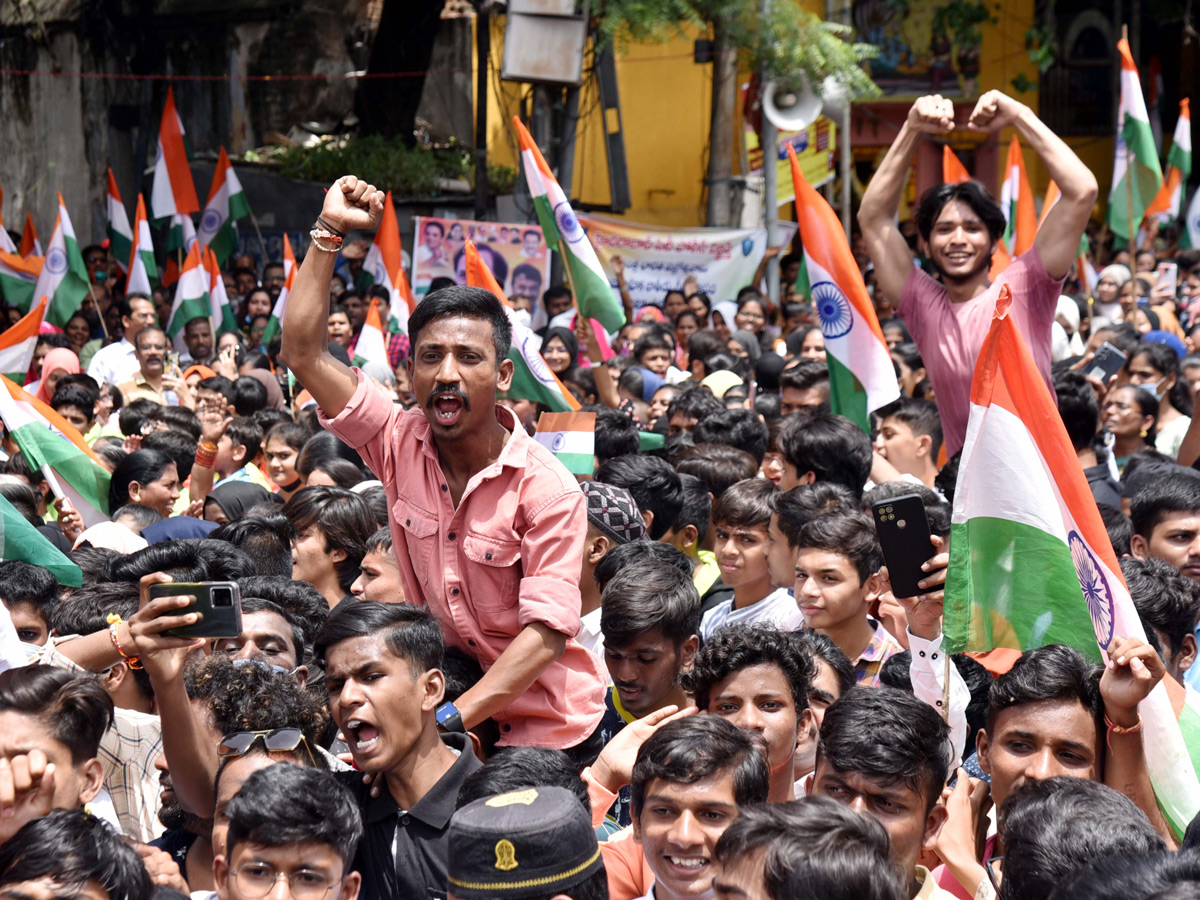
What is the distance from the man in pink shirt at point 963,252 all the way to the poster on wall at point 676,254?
31.1 ft

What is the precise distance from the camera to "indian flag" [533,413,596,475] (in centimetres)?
562

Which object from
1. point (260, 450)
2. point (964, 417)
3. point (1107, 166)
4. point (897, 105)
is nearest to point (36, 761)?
point (964, 417)

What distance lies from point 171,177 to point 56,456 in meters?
8.03

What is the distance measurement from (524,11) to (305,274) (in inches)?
432

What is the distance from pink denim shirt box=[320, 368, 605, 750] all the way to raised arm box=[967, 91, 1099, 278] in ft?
6.54

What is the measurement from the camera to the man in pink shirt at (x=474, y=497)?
342cm

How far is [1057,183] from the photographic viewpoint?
4605 millimetres

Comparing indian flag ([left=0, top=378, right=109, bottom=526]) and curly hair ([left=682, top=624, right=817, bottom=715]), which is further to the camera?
indian flag ([left=0, top=378, right=109, bottom=526])

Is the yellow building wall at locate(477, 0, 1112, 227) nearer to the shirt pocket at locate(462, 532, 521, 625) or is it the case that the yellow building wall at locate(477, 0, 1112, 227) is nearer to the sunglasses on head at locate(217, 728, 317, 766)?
the shirt pocket at locate(462, 532, 521, 625)

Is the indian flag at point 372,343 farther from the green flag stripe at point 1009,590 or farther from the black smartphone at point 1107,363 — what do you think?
the green flag stripe at point 1009,590

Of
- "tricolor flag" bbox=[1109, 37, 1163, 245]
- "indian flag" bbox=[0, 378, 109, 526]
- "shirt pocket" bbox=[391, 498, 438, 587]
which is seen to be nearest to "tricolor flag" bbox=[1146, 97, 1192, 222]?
"tricolor flag" bbox=[1109, 37, 1163, 245]

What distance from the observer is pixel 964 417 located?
506cm

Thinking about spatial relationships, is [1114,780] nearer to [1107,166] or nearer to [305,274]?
[305,274]

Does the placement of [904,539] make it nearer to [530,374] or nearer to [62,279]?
[530,374]
